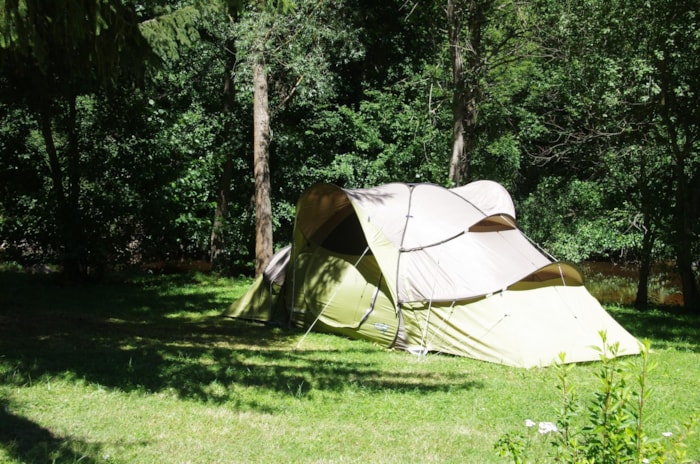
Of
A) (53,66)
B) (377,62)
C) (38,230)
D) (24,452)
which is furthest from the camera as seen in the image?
(377,62)

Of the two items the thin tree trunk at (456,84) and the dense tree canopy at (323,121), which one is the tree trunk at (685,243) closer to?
the dense tree canopy at (323,121)

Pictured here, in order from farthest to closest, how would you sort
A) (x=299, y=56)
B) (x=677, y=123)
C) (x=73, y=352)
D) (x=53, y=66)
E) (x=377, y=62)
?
(x=377, y=62), (x=299, y=56), (x=677, y=123), (x=53, y=66), (x=73, y=352)

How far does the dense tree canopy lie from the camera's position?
1240cm

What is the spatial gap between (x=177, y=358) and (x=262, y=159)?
9169 millimetres

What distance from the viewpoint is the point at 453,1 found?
1409cm

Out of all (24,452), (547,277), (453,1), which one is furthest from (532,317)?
(453,1)

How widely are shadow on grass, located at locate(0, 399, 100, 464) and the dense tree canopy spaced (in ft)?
13.7

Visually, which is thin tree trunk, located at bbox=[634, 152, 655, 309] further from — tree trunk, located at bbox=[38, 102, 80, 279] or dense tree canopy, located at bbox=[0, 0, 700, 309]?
tree trunk, located at bbox=[38, 102, 80, 279]

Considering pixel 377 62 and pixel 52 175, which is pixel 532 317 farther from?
pixel 377 62

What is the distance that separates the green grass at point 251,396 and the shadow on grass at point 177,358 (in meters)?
0.02

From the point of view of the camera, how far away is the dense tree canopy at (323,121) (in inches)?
488

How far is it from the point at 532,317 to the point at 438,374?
143cm

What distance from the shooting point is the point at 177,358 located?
23.8 feet

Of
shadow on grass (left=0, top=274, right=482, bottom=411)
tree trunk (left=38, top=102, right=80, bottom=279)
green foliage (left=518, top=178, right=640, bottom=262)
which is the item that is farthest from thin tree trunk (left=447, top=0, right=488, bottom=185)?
tree trunk (left=38, top=102, right=80, bottom=279)
